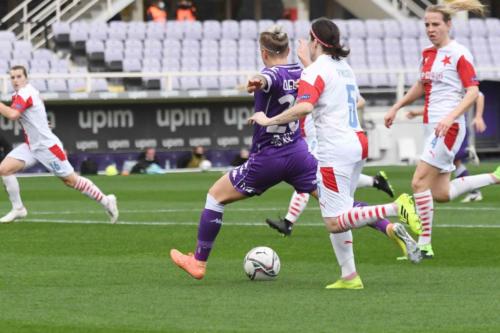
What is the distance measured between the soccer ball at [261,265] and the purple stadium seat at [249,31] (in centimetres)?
2581

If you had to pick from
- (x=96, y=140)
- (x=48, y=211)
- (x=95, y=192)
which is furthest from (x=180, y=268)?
(x=96, y=140)

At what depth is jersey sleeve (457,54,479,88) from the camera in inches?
474

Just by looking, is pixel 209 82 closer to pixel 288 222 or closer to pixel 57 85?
pixel 57 85

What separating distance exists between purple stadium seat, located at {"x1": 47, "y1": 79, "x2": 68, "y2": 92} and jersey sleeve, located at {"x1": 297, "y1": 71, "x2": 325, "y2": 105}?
2176cm

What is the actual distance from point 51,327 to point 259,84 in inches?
110

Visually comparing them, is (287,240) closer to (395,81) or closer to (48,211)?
(48,211)

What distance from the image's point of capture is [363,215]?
9.76 metres

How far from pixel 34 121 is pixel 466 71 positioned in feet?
20.6

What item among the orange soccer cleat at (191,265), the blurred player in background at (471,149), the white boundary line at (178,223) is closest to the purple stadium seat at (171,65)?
the blurred player in background at (471,149)

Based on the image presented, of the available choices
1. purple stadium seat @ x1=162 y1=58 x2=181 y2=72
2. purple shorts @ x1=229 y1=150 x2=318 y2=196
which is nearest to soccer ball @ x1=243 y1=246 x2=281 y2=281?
purple shorts @ x1=229 y1=150 x2=318 y2=196

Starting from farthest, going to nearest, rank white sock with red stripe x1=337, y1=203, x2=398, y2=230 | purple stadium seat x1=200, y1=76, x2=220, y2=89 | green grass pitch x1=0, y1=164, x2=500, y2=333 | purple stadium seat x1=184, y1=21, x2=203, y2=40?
purple stadium seat x1=184, y1=21, x2=203, y2=40
purple stadium seat x1=200, y1=76, x2=220, y2=89
white sock with red stripe x1=337, y1=203, x2=398, y2=230
green grass pitch x1=0, y1=164, x2=500, y2=333

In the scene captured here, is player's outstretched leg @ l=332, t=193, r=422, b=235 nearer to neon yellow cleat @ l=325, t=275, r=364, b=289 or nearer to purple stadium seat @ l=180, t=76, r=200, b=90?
neon yellow cleat @ l=325, t=275, r=364, b=289

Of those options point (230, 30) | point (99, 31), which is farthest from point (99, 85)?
point (230, 30)

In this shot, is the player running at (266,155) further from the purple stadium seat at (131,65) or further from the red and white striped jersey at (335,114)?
the purple stadium seat at (131,65)
